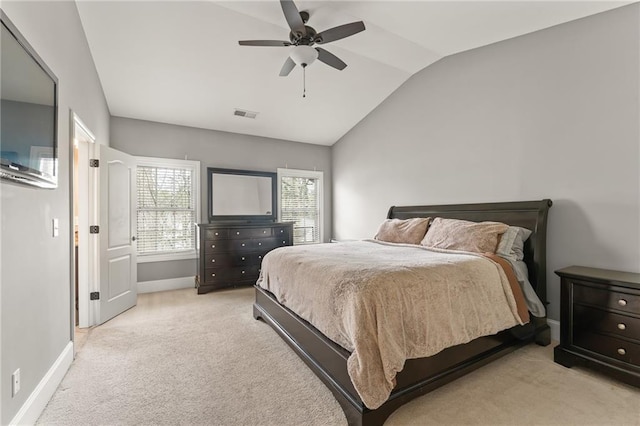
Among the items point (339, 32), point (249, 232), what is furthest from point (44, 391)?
point (339, 32)

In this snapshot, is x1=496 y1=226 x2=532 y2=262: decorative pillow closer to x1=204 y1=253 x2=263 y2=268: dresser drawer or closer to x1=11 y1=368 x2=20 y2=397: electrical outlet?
x1=204 y1=253 x2=263 y2=268: dresser drawer

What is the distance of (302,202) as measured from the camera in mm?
6066

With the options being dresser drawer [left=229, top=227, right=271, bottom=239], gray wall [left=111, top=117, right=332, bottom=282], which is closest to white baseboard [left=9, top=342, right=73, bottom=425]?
gray wall [left=111, top=117, right=332, bottom=282]

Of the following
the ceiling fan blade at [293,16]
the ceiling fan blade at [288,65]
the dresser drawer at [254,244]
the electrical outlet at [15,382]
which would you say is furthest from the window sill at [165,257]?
the ceiling fan blade at [293,16]

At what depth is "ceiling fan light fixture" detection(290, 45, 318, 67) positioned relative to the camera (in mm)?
2609

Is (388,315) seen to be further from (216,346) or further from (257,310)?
(257,310)

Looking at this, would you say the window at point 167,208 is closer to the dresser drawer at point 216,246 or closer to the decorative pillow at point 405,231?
the dresser drawer at point 216,246

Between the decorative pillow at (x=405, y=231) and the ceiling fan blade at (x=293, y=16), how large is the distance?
8.31 feet

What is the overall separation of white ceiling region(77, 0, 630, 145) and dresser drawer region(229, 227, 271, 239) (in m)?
1.82

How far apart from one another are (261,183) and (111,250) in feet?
8.49

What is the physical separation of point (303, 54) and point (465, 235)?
2399 mm

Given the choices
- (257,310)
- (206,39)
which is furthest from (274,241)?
(206,39)

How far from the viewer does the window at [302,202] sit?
5809mm

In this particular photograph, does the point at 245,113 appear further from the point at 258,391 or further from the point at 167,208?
the point at 258,391
